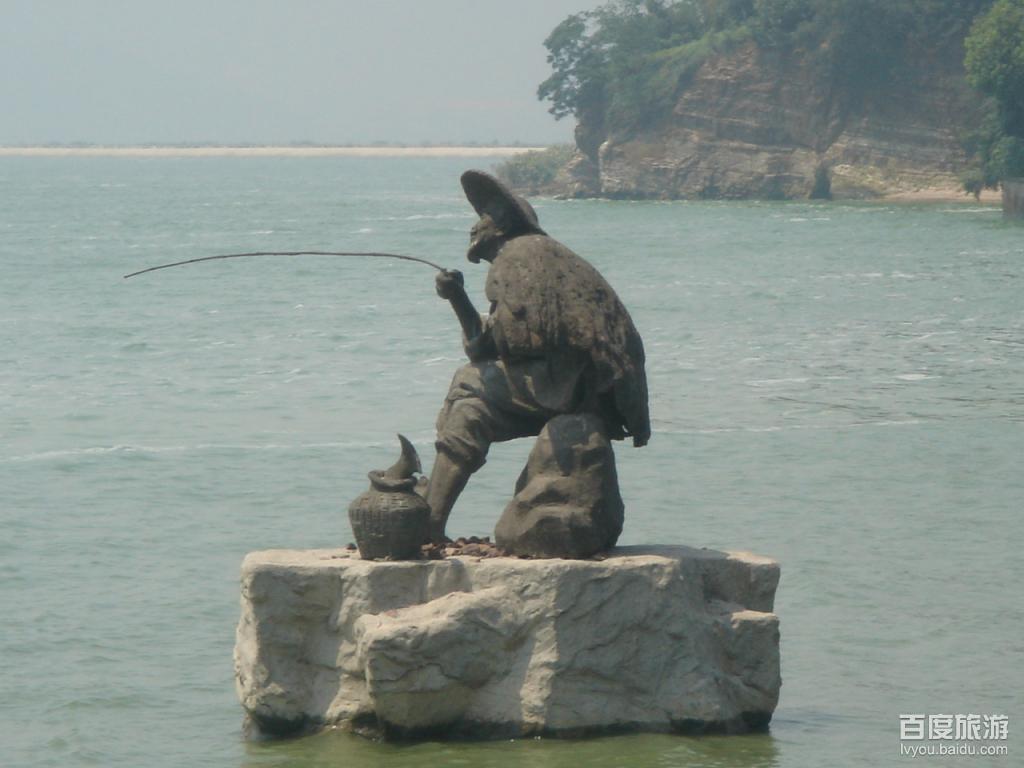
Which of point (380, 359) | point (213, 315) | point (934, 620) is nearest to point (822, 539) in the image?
point (934, 620)

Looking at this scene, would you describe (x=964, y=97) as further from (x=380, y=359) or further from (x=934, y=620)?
(x=934, y=620)

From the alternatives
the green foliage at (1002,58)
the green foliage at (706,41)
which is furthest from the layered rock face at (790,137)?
the green foliage at (1002,58)

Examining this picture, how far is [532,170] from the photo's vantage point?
110750 millimetres

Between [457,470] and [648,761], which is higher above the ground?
[457,470]

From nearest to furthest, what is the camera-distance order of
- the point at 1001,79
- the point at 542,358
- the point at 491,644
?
the point at 491,644
the point at 542,358
the point at 1001,79

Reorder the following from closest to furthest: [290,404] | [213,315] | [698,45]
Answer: [290,404]
[213,315]
[698,45]

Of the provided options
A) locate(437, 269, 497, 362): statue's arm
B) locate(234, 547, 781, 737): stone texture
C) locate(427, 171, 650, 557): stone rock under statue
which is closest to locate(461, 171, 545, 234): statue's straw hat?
locate(427, 171, 650, 557): stone rock under statue

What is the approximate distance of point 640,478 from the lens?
1988cm

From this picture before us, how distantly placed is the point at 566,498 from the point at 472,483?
352 inches

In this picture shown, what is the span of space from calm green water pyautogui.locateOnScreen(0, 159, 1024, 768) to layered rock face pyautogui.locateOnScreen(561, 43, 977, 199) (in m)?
40.5

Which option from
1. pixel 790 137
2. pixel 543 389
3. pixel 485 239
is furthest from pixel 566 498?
pixel 790 137

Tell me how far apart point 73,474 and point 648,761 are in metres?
12.0

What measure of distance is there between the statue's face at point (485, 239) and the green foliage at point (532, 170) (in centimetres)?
9740

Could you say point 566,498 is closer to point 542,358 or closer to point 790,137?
point 542,358
